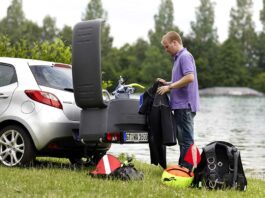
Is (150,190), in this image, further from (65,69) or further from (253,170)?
(253,170)

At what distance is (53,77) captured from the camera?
8.88m

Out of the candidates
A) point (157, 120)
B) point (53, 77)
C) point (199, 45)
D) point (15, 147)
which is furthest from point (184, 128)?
point (199, 45)

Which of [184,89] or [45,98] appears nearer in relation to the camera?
[184,89]

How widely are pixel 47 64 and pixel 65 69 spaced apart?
0.31 metres

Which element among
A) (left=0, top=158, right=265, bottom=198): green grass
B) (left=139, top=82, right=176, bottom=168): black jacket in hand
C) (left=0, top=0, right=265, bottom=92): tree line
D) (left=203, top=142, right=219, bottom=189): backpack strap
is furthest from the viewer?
(left=0, top=0, right=265, bottom=92): tree line

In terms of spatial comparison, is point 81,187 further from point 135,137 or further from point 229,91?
point 229,91

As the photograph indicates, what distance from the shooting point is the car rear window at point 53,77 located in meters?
8.72

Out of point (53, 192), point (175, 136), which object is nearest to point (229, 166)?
point (175, 136)

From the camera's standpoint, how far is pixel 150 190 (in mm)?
6832

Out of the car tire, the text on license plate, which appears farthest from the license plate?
the car tire

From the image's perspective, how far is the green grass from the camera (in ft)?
21.1

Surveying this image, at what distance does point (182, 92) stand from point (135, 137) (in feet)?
2.88

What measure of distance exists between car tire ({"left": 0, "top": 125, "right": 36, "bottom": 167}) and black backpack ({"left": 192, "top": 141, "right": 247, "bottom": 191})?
2420mm

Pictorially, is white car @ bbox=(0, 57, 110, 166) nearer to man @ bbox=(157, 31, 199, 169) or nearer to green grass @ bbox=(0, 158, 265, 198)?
green grass @ bbox=(0, 158, 265, 198)
